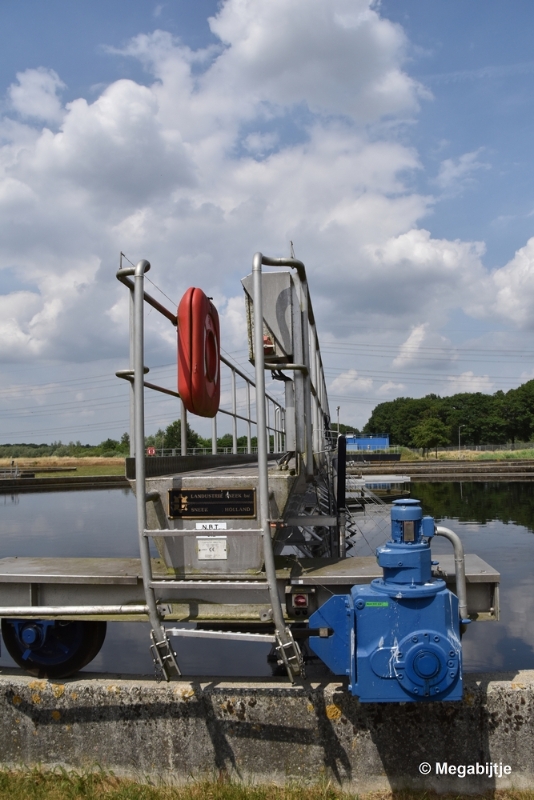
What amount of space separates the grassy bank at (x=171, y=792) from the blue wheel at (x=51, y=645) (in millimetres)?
640

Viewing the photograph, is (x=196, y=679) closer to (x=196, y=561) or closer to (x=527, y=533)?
(x=196, y=561)

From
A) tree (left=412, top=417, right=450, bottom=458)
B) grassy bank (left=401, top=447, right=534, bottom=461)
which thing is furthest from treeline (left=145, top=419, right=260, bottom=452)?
tree (left=412, top=417, right=450, bottom=458)

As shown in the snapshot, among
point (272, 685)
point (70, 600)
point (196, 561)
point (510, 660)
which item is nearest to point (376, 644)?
point (272, 685)

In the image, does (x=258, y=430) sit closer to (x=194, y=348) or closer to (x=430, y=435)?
(x=194, y=348)

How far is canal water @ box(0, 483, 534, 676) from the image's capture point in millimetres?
7633

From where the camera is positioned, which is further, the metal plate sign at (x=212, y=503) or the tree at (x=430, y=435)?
the tree at (x=430, y=435)

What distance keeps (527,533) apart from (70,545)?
37.6 ft

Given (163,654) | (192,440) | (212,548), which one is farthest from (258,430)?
(192,440)

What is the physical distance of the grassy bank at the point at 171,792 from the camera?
3652mm

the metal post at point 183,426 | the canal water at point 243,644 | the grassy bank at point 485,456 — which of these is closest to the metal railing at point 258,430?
the metal post at point 183,426

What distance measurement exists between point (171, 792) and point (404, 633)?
64.0 inches

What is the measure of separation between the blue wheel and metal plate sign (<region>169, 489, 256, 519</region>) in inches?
42.6

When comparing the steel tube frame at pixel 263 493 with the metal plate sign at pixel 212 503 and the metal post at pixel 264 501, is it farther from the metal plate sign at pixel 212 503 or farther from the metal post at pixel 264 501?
the metal plate sign at pixel 212 503

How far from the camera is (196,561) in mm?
4008
